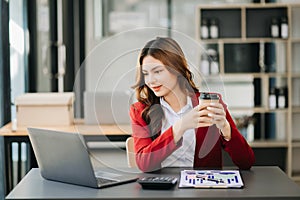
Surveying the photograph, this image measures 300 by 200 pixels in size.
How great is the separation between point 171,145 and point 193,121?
0.50 feet

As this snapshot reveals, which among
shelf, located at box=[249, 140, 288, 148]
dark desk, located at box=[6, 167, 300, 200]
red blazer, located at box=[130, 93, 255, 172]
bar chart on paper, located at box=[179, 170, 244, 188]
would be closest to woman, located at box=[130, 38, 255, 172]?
red blazer, located at box=[130, 93, 255, 172]

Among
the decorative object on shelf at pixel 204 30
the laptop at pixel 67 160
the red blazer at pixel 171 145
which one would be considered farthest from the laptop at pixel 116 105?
the decorative object on shelf at pixel 204 30

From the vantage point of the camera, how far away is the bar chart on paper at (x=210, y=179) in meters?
2.24

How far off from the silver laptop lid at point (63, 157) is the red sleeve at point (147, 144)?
0.35 meters

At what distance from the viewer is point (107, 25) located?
607 centimetres

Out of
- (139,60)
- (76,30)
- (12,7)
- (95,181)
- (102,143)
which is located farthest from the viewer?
(76,30)

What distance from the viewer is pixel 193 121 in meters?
2.39

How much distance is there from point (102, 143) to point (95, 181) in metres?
0.43

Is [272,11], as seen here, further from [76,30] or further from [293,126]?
[76,30]

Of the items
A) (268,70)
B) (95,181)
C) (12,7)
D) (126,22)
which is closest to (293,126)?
(268,70)

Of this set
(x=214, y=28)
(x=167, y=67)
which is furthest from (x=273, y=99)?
(x=167, y=67)

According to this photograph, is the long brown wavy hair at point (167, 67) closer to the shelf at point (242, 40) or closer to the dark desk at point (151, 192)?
the dark desk at point (151, 192)

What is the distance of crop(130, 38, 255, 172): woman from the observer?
242 cm

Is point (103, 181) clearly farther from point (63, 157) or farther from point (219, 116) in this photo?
point (219, 116)
